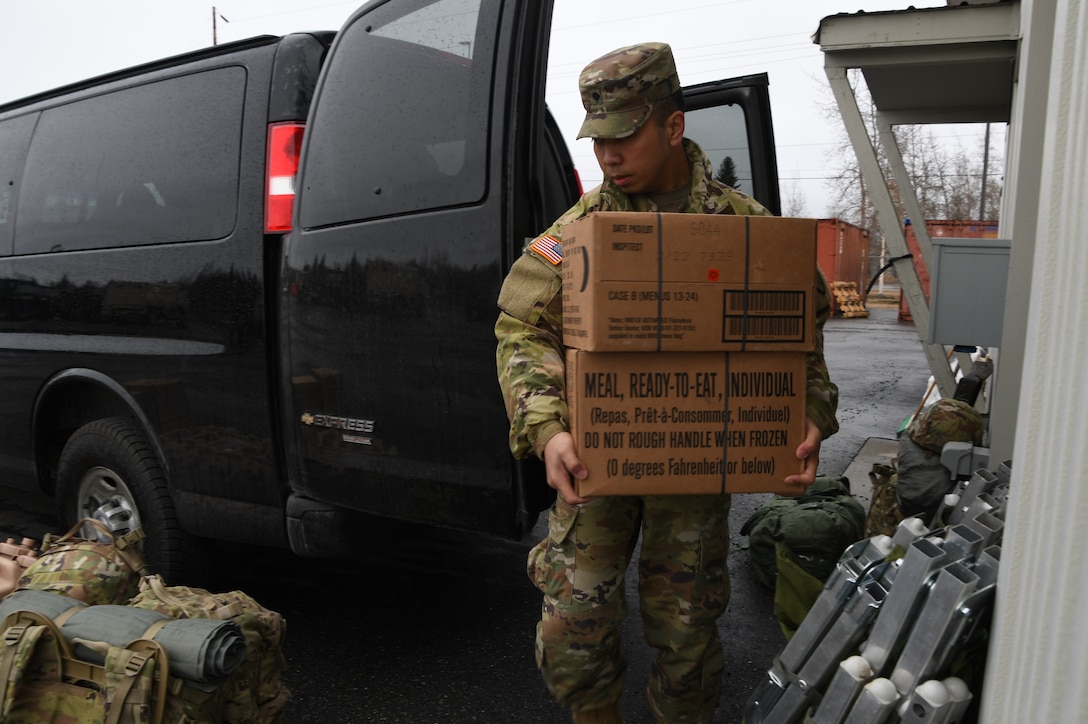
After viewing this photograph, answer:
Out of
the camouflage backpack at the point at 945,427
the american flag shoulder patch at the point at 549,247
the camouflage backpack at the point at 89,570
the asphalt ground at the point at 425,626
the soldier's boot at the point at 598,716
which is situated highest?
the american flag shoulder patch at the point at 549,247

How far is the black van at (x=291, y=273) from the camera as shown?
7.55 ft

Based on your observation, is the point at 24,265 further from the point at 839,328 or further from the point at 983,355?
the point at 839,328

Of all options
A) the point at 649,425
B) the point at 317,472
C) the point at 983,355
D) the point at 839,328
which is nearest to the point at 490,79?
the point at 649,425

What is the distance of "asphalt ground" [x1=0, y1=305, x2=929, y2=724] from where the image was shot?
102 inches

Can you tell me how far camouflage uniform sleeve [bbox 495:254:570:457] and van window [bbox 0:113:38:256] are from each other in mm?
Answer: 2682

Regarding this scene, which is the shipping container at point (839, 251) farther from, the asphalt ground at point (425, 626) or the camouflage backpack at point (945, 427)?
the asphalt ground at point (425, 626)

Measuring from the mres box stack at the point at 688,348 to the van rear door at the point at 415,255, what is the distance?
0.53 metres

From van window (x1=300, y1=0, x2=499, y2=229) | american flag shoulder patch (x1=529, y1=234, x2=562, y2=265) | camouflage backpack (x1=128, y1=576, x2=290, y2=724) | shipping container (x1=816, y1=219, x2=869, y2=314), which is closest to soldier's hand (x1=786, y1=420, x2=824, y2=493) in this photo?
american flag shoulder patch (x1=529, y1=234, x2=562, y2=265)

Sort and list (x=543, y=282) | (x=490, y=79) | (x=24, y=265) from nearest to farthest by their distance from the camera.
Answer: (x=543, y=282) → (x=490, y=79) → (x=24, y=265)

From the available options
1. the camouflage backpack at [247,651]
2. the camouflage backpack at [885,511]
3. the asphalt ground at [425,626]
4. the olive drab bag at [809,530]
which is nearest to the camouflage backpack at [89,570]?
the camouflage backpack at [247,651]

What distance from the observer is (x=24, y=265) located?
3.38 metres

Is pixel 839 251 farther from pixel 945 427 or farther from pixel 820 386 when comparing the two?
pixel 820 386

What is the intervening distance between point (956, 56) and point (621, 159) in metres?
3.74

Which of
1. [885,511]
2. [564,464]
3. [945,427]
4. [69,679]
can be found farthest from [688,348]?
[885,511]
